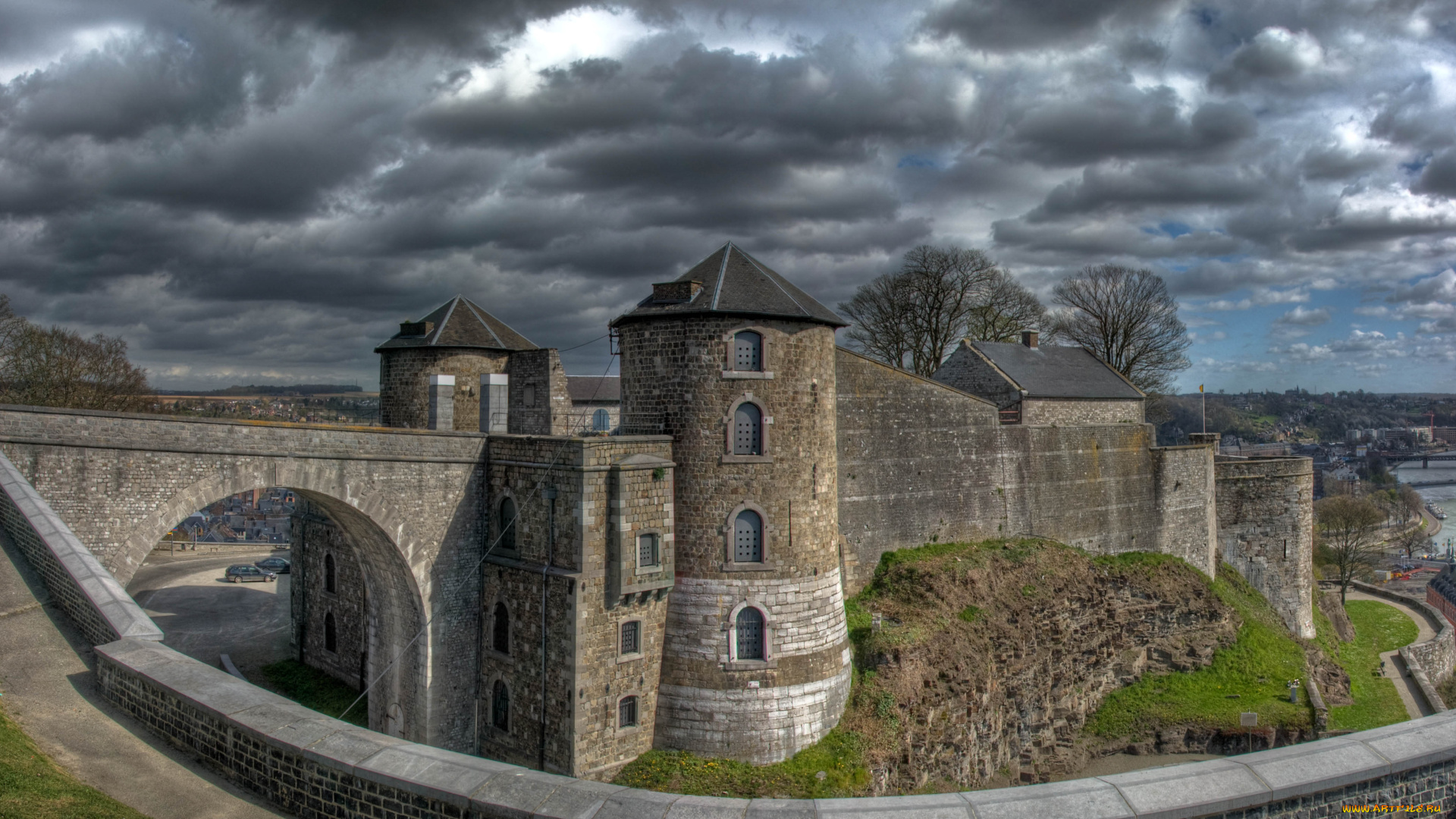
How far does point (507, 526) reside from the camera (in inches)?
769

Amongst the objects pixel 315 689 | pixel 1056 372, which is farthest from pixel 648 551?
pixel 1056 372

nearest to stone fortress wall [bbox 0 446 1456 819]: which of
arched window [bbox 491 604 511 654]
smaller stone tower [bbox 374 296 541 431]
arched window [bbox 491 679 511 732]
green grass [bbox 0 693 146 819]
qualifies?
green grass [bbox 0 693 146 819]

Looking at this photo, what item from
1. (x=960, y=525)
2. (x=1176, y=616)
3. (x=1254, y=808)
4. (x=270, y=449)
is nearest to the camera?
(x=1254, y=808)

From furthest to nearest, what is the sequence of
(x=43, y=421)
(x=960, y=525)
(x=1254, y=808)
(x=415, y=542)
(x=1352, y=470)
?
(x=1352, y=470)
(x=960, y=525)
(x=415, y=542)
(x=43, y=421)
(x=1254, y=808)

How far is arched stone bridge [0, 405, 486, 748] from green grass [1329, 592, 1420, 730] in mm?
25752

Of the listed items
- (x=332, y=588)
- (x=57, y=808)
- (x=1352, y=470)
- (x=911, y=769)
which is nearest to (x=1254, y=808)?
(x=57, y=808)

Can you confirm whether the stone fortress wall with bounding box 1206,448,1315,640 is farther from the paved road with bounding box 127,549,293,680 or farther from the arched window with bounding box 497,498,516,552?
the paved road with bounding box 127,549,293,680

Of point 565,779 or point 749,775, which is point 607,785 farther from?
point 749,775

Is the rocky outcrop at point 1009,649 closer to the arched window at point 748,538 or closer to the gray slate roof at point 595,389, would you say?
the arched window at point 748,538

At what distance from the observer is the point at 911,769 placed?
68.7 feet

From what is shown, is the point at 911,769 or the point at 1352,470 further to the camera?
the point at 1352,470

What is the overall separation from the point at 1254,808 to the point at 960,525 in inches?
792

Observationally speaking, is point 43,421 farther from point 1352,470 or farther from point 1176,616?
point 1352,470

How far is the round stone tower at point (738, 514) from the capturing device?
18891 millimetres
